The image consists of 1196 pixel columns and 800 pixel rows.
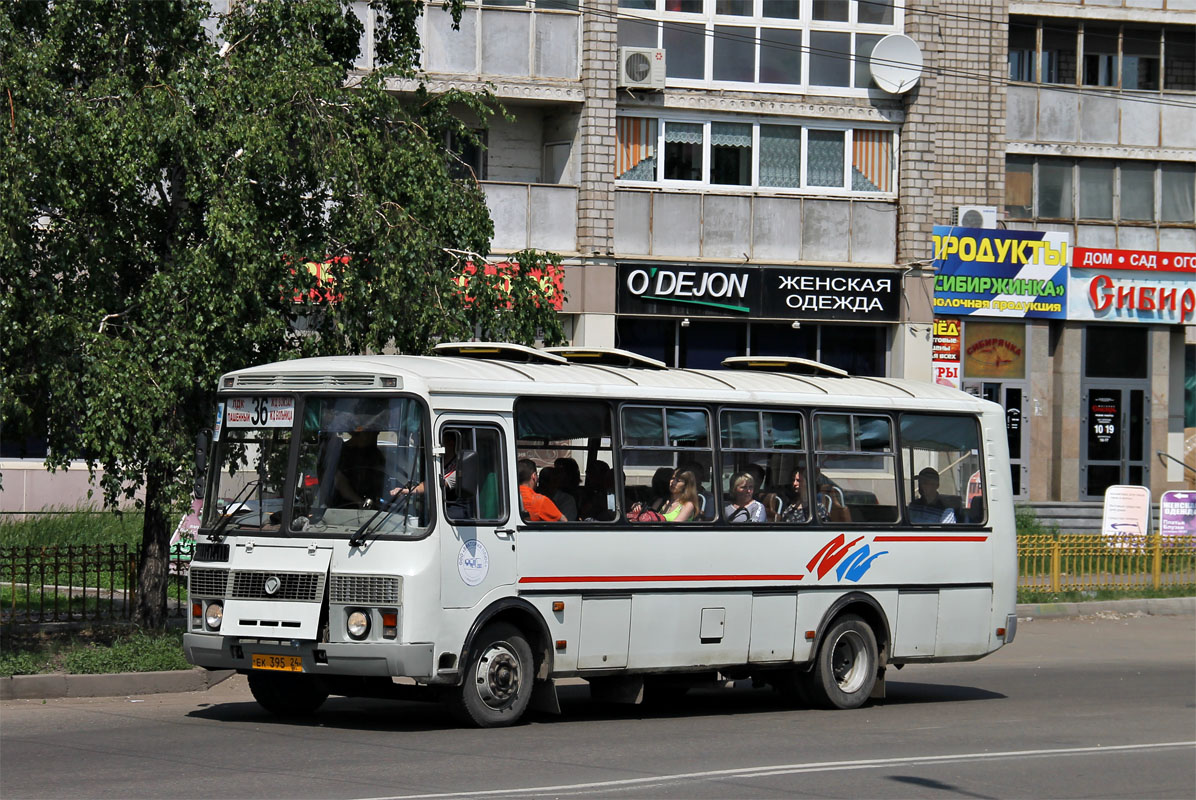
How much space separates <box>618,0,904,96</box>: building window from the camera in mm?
31578

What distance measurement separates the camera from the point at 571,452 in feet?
42.8

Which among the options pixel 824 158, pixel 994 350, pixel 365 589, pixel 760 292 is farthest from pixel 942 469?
pixel 994 350

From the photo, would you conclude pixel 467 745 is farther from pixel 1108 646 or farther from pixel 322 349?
pixel 1108 646

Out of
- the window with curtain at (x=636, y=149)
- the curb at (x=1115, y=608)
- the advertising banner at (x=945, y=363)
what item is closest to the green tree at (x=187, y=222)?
the advertising banner at (x=945, y=363)

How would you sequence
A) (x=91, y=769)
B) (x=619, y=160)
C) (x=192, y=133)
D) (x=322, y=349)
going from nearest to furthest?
(x=91, y=769), (x=192, y=133), (x=322, y=349), (x=619, y=160)

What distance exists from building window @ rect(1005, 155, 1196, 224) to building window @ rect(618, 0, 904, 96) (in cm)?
404

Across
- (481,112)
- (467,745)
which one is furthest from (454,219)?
(467,745)

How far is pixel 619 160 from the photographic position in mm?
31266

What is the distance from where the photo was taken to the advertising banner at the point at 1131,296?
3462 centimetres

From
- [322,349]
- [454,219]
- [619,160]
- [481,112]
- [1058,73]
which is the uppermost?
[1058,73]

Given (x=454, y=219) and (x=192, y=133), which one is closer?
(x=192, y=133)

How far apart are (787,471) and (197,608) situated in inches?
198

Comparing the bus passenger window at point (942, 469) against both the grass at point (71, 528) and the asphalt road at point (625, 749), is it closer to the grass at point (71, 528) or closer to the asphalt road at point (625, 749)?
the asphalt road at point (625, 749)

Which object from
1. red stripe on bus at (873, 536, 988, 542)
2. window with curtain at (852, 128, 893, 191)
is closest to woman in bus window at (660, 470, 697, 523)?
red stripe on bus at (873, 536, 988, 542)
